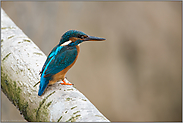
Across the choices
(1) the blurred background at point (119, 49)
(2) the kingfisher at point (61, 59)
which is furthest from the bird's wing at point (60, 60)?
(1) the blurred background at point (119, 49)

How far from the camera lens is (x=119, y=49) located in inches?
130

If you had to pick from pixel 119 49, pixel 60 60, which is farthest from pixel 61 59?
pixel 119 49

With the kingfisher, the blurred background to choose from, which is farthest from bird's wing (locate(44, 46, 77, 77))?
the blurred background

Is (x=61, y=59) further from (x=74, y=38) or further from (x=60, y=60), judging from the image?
(x=74, y=38)

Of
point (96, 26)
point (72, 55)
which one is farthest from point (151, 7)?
point (72, 55)

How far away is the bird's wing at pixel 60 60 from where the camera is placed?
1.13m

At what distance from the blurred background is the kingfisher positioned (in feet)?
6.70

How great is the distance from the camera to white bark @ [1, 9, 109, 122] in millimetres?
925

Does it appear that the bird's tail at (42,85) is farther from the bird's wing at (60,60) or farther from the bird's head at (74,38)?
the bird's head at (74,38)

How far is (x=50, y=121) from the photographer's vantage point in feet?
3.18

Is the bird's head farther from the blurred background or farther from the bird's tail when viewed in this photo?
the blurred background

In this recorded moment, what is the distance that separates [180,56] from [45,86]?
281cm

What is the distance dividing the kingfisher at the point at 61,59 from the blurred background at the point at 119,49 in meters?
2.04

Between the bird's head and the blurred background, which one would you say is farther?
the blurred background
